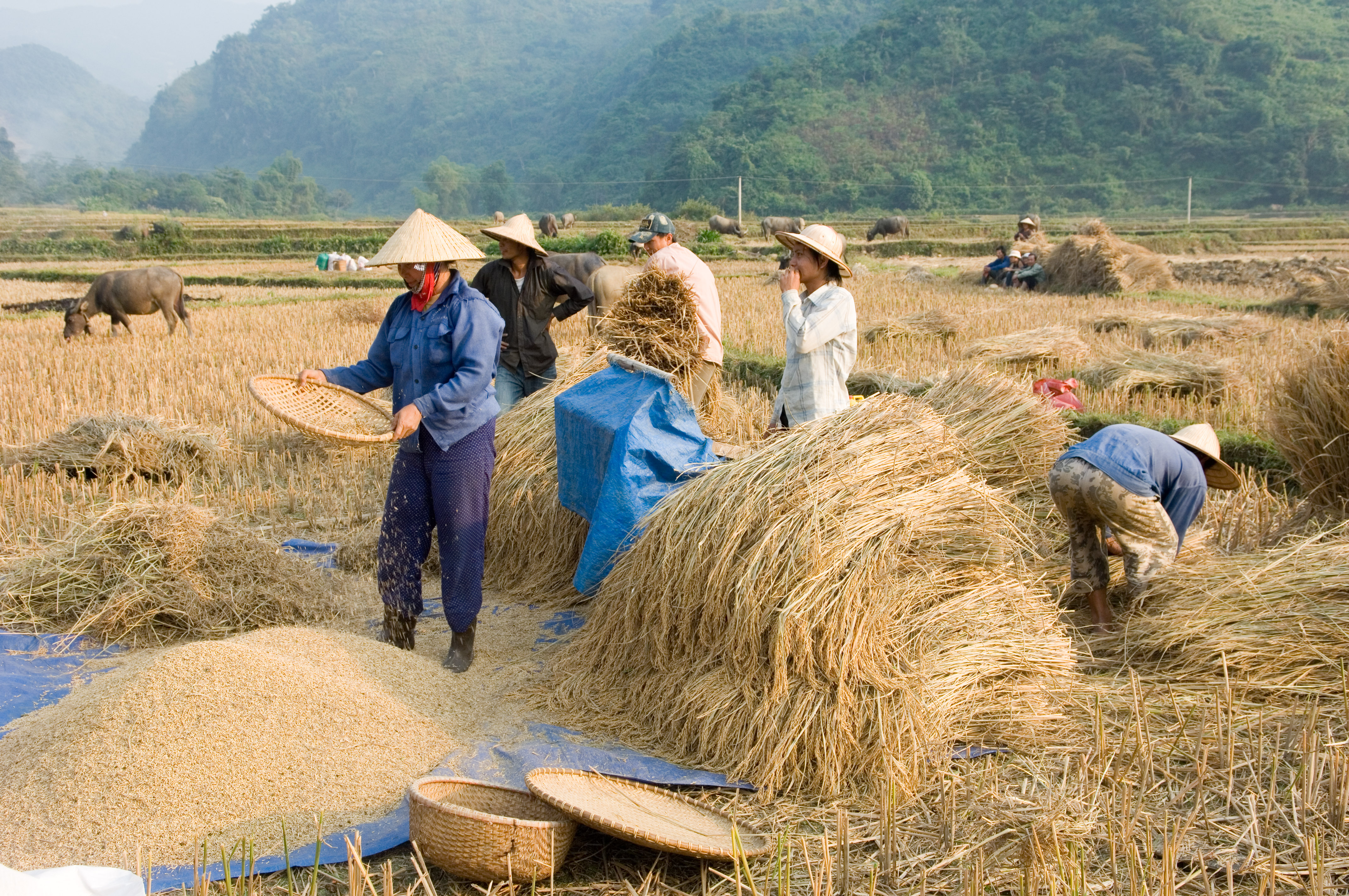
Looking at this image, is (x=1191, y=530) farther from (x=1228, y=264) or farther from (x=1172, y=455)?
(x=1228, y=264)

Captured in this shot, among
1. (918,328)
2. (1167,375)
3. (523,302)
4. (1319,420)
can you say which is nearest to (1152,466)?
(1319,420)

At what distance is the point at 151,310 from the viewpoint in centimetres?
1323

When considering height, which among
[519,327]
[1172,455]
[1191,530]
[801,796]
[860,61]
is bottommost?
[801,796]

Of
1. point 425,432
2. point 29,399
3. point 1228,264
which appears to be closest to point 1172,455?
point 425,432

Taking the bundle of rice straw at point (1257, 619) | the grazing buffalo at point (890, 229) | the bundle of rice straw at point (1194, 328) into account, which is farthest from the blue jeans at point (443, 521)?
the grazing buffalo at point (890, 229)

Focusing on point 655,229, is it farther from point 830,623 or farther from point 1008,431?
point 830,623

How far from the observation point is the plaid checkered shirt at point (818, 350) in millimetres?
4211

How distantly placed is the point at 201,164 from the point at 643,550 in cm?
18745

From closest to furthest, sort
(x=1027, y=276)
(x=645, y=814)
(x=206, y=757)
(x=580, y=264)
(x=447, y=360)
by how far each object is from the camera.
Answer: (x=645, y=814) < (x=206, y=757) < (x=447, y=360) < (x=580, y=264) < (x=1027, y=276)

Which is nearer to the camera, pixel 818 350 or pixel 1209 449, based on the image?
pixel 1209 449

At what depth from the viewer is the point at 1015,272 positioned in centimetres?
1608

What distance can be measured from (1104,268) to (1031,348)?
684 cm

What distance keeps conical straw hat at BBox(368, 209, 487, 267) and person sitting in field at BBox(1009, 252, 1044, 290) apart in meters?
13.4

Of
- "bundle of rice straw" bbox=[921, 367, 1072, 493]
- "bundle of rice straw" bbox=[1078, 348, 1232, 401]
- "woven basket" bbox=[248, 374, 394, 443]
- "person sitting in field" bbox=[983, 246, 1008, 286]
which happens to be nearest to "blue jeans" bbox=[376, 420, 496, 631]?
"woven basket" bbox=[248, 374, 394, 443]
